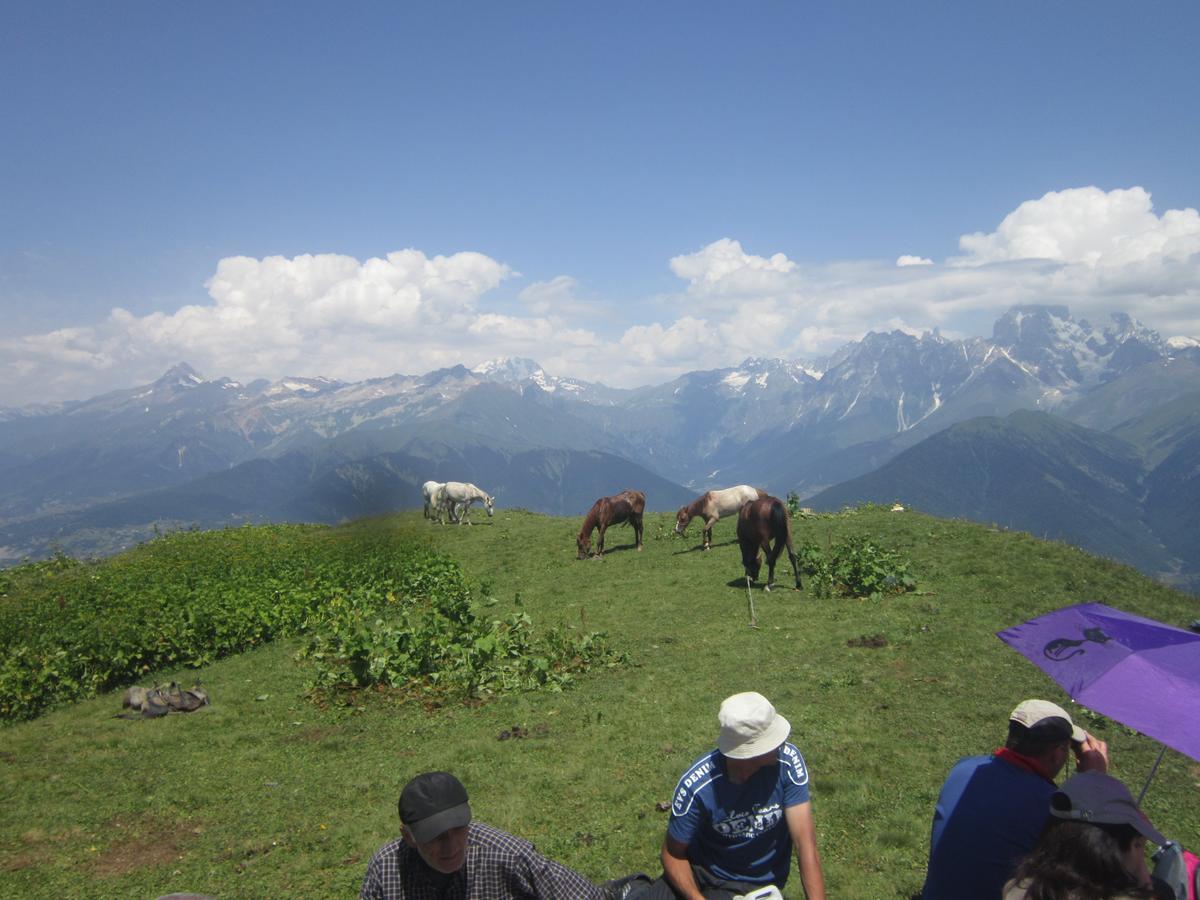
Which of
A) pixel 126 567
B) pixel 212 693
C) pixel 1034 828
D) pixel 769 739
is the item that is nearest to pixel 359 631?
pixel 212 693

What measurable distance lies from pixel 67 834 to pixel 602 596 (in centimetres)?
1354

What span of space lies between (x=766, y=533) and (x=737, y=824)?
1512cm

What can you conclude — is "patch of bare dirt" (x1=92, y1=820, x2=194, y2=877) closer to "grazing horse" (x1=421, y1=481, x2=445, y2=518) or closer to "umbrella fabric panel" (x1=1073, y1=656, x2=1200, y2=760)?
"umbrella fabric panel" (x1=1073, y1=656, x2=1200, y2=760)

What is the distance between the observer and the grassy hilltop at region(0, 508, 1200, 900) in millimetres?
8461

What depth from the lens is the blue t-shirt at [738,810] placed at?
18.6 feet

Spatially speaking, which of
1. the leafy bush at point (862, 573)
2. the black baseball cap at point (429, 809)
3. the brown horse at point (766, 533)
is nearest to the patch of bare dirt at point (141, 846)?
the black baseball cap at point (429, 809)

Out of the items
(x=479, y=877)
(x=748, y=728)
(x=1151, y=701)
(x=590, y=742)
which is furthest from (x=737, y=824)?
(x=590, y=742)

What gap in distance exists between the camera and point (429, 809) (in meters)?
4.73

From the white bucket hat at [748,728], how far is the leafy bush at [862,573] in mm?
13682

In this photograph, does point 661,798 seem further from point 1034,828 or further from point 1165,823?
point 1165,823

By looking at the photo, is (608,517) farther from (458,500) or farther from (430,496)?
(430,496)

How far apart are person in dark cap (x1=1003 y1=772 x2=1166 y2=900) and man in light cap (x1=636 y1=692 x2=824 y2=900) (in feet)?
5.99

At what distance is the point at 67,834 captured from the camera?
916 cm

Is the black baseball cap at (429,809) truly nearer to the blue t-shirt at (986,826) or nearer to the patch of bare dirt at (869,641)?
the blue t-shirt at (986,826)
